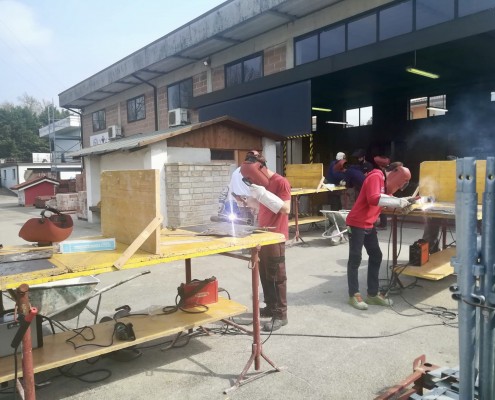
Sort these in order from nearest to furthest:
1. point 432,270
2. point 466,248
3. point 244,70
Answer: point 466,248, point 432,270, point 244,70

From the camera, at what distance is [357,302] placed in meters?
5.00

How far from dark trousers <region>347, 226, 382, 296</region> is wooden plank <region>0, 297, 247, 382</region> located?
5.66ft

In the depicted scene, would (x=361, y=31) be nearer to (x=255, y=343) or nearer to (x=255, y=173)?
(x=255, y=173)

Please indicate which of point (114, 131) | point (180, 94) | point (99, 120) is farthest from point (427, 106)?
point (99, 120)

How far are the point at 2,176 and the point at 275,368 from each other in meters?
46.7

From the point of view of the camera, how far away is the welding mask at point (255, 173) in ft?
14.5

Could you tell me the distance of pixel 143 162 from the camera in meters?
10.9

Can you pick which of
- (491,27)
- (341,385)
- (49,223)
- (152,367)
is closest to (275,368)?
(341,385)

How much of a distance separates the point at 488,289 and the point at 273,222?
9.31ft

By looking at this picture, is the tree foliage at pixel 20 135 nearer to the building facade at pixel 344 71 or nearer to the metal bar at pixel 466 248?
the building facade at pixel 344 71

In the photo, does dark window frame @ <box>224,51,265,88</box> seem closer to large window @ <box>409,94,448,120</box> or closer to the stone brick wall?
the stone brick wall

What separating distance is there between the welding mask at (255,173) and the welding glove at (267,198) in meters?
0.20

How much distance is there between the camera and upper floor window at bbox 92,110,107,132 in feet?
79.8

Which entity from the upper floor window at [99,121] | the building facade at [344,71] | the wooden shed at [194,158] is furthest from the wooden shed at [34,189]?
the wooden shed at [194,158]
